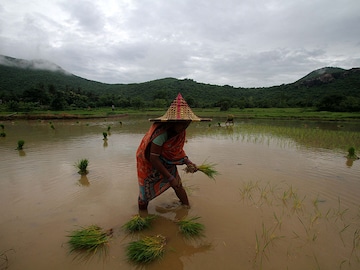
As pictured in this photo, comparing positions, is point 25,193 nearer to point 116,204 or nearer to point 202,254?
point 116,204

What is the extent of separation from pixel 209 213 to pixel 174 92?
6809 centimetres

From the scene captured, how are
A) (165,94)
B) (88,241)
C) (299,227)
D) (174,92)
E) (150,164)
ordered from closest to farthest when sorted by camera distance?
(88,241), (299,227), (150,164), (165,94), (174,92)

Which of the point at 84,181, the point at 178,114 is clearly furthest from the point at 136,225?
the point at 84,181

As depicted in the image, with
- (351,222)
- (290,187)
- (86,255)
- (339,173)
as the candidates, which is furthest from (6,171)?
(339,173)

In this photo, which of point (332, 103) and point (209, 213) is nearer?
point (209, 213)

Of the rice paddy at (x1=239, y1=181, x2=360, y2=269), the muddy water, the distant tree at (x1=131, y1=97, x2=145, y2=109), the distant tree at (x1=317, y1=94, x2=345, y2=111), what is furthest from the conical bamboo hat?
the distant tree at (x1=131, y1=97, x2=145, y2=109)

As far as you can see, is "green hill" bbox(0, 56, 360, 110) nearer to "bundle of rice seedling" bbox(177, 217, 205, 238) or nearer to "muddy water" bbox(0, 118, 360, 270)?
"muddy water" bbox(0, 118, 360, 270)

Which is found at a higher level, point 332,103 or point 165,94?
point 165,94

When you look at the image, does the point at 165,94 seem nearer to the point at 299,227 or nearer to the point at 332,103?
the point at 332,103

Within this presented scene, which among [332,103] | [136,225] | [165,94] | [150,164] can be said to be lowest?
[136,225]

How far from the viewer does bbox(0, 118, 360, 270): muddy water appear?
2.25 meters

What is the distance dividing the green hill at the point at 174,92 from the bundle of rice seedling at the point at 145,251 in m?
36.8

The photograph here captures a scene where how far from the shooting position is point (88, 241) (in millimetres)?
2375

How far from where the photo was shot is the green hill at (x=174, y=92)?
41.3 m
